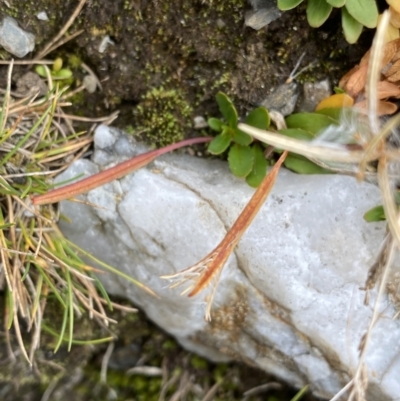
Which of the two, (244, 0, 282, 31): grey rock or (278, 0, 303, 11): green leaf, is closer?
(278, 0, 303, 11): green leaf

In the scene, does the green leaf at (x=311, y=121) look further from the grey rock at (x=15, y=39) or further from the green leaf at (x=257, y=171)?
the grey rock at (x=15, y=39)

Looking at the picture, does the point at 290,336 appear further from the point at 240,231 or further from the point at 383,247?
the point at 240,231

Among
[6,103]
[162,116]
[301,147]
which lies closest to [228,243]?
[301,147]

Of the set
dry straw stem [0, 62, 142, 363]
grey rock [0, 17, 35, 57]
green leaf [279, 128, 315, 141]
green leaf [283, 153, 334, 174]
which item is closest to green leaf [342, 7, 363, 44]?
green leaf [279, 128, 315, 141]

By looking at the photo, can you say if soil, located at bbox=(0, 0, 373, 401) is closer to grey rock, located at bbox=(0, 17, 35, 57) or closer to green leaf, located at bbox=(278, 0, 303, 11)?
grey rock, located at bbox=(0, 17, 35, 57)

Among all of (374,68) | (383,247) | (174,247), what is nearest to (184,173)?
(174,247)

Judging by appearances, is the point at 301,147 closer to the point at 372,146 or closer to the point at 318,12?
the point at 372,146
